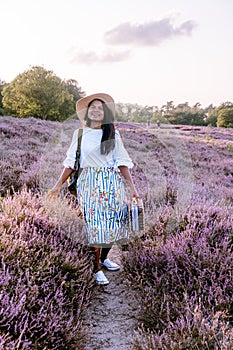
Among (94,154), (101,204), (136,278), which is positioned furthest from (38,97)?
(136,278)

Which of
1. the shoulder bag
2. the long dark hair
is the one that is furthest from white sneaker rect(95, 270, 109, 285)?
the long dark hair

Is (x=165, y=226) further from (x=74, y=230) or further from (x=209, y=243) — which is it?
(x=74, y=230)

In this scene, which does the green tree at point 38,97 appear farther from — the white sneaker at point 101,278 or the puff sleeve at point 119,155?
the white sneaker at point 101,278

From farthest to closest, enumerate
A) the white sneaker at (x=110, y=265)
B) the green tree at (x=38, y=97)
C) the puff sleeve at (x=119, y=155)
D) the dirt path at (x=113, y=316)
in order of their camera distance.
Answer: the green tree at (x=38, y=97), the white sneaker at (x=110, y=265), the puff sleeve at (x=119, y=155), the dirt path at (x=113, y=316)

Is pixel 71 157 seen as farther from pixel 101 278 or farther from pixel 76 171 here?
pixel 101 278

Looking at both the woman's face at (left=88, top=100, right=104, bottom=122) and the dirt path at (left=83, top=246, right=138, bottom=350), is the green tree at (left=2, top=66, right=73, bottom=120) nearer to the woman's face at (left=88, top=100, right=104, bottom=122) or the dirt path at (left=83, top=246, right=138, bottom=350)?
the woman's face at (left=88, top=100, right=104, bottom=122)

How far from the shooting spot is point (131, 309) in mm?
3346

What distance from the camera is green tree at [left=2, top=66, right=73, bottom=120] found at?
37438 millimetres

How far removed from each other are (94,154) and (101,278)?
1258 millimetres

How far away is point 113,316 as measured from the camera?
3246 mm

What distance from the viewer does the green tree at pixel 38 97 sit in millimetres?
37438

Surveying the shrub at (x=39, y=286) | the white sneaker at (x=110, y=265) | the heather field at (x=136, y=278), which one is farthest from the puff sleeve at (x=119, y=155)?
the white sneaker at (x=110, y=265)

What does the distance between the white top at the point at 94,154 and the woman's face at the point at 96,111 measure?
0.13m

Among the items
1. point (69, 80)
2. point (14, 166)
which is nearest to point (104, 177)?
point (14, 166)
